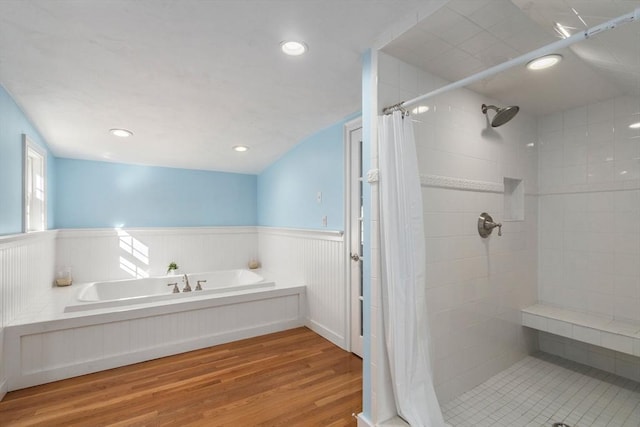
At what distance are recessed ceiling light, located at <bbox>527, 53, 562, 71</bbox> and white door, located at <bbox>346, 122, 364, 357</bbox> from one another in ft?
4.07

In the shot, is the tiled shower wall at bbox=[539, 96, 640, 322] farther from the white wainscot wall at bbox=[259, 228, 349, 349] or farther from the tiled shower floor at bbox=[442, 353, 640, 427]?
the white wainscot wall at bbox=[259, 228, 349, 349]

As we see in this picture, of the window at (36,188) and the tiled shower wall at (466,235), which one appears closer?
the tiled shower wall at (466,235)

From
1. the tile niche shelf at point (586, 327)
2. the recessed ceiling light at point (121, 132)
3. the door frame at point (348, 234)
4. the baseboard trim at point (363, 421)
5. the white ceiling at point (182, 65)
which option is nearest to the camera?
→ the white ceiling at point (182, 65)

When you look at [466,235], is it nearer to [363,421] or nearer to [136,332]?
[363,421]

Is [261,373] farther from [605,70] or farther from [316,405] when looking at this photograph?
[605,70]

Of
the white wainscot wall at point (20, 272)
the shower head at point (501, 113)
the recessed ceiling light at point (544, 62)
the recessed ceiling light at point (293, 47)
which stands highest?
the recessed ceiling light at point (293, 47)

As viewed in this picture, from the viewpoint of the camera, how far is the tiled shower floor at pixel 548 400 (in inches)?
69.4

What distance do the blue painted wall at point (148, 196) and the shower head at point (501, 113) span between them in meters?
3.40

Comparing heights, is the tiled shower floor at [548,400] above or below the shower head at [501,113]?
below

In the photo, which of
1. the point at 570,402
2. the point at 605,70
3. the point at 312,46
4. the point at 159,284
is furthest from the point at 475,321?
the point at 159,284

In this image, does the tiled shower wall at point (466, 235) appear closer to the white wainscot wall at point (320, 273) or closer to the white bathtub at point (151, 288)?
the white wainscot wall at point (320, 273)

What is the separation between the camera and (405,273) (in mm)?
1591

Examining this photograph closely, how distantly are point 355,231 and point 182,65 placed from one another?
181 cm

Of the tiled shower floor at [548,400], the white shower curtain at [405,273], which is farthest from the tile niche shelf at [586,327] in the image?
the white shower curtain at [405,273]
